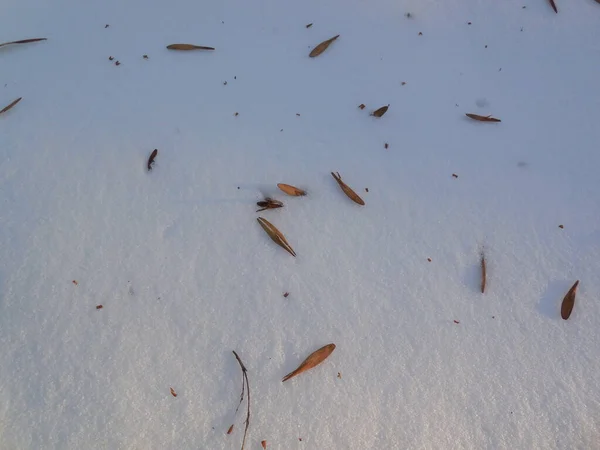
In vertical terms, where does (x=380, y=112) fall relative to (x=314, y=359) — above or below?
above

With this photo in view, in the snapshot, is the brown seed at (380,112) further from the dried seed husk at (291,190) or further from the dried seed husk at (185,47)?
the dried seed husk at (185,47)

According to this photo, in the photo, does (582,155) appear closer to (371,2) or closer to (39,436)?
(371,2)

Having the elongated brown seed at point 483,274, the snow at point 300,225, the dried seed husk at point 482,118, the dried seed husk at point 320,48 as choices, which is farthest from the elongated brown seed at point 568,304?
the dried seed husk at point 320,48

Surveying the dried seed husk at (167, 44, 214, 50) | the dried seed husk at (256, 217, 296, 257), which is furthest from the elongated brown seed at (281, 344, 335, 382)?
the dried seed husk at (167, 44, 214, 50)

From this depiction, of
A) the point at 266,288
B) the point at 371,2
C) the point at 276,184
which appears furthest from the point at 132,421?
the point at 371,2

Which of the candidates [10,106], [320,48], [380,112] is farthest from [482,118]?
[10,106]

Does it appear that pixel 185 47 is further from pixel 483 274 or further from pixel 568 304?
pixel 568 304

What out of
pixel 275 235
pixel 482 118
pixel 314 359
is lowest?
pixel 314 359
